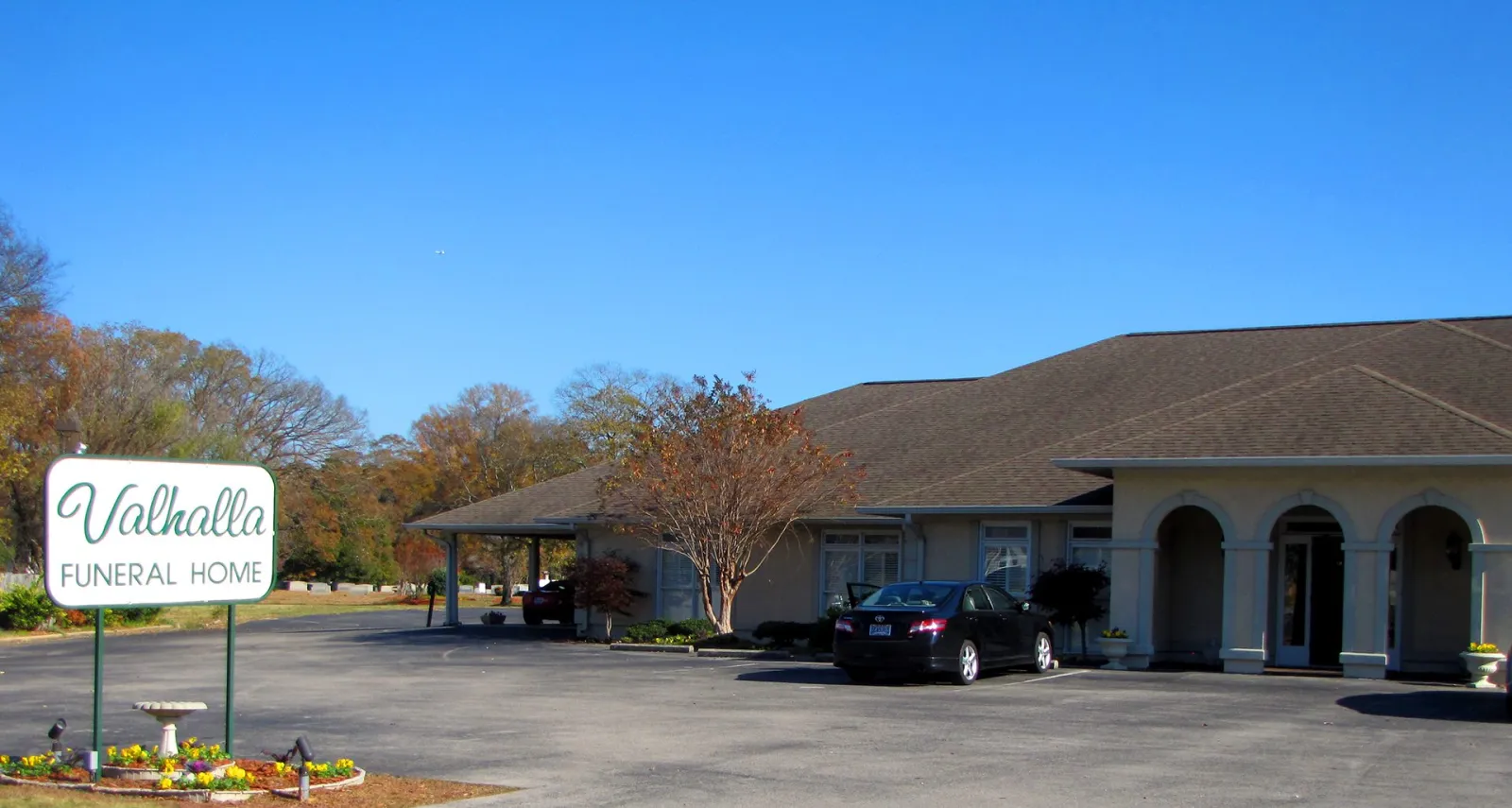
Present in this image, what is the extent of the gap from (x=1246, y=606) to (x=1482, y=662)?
3.41 metres

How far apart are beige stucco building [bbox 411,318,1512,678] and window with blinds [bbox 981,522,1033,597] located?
38 mm

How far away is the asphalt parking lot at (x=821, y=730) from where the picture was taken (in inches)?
432

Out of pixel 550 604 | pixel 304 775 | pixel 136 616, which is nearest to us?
pixel 304 775

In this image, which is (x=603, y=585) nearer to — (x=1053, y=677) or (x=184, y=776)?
(x=1053, y=677)

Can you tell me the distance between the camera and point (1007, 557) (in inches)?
1046

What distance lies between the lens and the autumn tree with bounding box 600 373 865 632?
27203 mm

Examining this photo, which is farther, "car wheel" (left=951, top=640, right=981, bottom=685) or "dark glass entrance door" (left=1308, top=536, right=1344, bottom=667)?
"dark glass entrance door" (left=1308, top=536, right=1344, bottom=667)

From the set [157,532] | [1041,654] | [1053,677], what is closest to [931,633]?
[1053,677]

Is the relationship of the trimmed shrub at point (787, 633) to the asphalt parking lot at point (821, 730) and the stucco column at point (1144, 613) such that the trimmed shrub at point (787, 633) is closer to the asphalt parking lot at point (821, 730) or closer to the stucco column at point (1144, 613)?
the asphalt parking lot at point (821, 730)

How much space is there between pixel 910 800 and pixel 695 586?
836 inches

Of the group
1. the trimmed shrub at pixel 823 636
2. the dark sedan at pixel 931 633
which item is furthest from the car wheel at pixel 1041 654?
the trimmed shrub at pixel 823 636

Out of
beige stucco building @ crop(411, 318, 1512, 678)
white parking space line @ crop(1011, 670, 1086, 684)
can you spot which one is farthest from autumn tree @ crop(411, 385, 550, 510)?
white parking space line @ crop(1011, 670, 1086, 684)

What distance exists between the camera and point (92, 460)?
1080cm

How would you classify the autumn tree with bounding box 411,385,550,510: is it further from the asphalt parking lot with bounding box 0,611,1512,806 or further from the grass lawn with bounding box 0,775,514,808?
the grass lawn with bounding box 0,775,514,808
